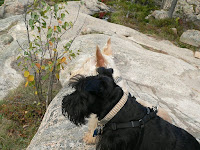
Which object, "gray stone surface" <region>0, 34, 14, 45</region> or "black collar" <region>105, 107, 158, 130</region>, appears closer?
"black collar" <region>105, 107, 158, 130</region>

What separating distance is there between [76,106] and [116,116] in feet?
1.68

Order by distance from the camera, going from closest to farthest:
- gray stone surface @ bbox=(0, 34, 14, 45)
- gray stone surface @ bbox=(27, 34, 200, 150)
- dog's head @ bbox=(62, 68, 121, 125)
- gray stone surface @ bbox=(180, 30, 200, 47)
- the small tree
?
1. dog's head @ bbox=(62, 68, 121, 125)
2. gray stone surface @ bbox=(27, 34, 200, 150)
3. the small tree
4. gray stone surface @ bbox=(0, 34, 14, 45)
5. gray stone surface @ bbox=(180, 30, 200, 47)

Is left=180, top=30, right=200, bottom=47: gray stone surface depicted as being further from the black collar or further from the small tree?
the black collar

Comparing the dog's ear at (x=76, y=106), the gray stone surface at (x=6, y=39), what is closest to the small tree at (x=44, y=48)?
the dog's ear at (x=76, y=106)

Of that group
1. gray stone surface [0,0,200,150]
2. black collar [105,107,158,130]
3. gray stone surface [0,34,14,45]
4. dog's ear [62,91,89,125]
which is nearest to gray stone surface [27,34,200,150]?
gray stone surface [0,0,200,150]

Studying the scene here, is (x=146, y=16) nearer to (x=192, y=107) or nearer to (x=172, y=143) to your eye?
(x=192, y=107)

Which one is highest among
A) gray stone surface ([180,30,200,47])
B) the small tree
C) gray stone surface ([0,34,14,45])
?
the small tree

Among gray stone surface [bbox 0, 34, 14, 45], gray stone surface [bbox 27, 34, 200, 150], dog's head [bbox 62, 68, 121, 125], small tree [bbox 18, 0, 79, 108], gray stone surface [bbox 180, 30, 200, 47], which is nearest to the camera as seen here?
dog's head [bbox 62, 68, 121, 125]

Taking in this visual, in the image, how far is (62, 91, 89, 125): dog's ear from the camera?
2.49m

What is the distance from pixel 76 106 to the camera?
2557mm

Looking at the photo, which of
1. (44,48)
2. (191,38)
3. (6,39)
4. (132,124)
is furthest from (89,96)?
(191,38)

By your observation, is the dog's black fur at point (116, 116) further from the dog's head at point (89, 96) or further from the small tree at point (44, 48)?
the small tree at point (44, 48)

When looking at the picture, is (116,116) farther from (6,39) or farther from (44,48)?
(6,39)

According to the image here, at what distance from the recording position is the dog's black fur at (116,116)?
246cm
